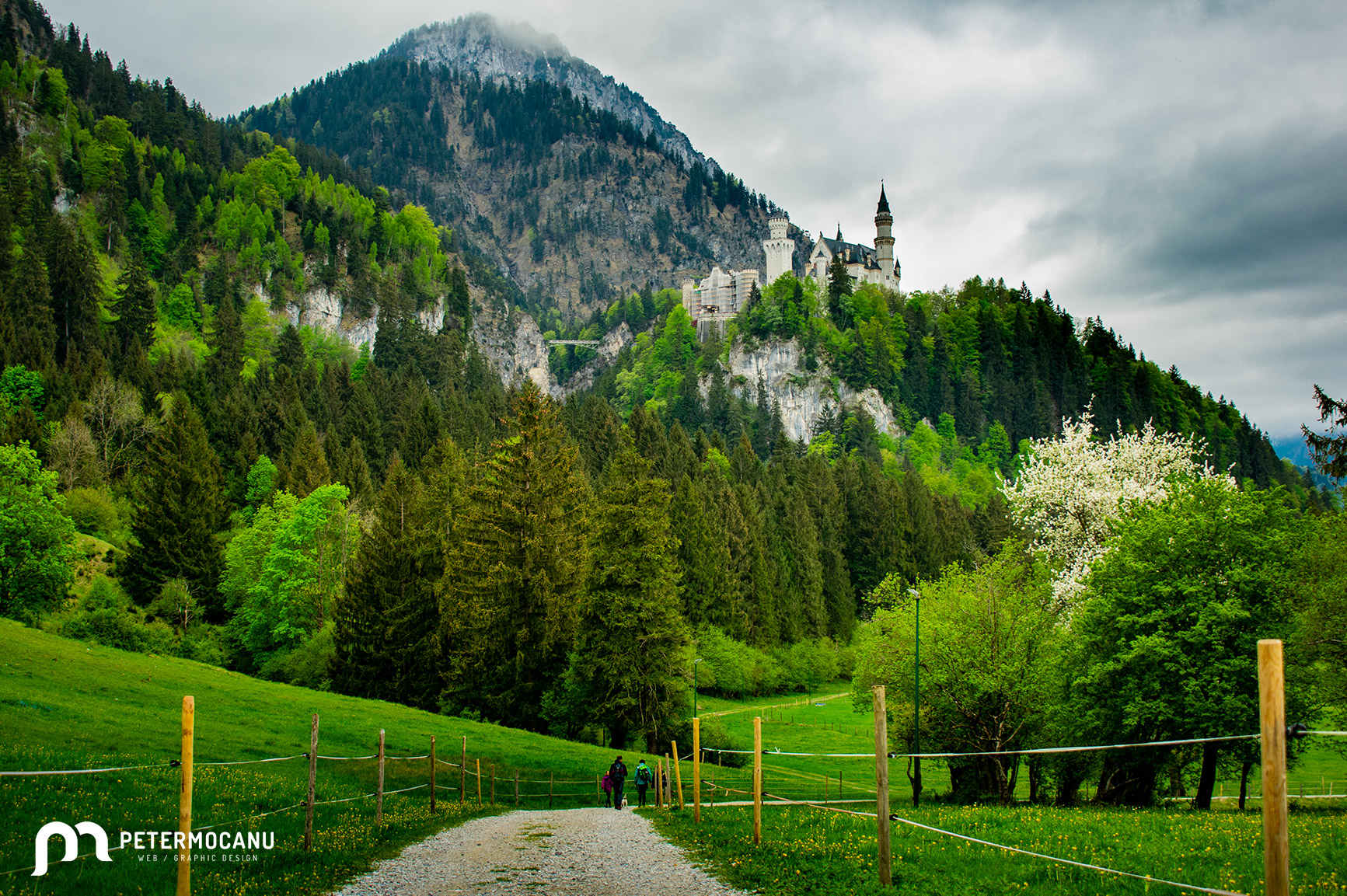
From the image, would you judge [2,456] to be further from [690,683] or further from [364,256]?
[364,256]

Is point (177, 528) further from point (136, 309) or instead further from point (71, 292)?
point (136, 309)

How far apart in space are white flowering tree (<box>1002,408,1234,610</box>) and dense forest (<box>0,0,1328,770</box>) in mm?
9898

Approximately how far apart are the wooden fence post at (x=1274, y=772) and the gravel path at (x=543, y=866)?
665 centimetres

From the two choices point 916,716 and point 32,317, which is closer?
point 916,716

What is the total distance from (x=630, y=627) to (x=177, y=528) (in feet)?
148

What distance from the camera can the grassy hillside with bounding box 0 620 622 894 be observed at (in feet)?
39.3

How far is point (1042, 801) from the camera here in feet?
102

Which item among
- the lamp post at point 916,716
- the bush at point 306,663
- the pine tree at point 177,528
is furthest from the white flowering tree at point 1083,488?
the pine tree at point 177,528

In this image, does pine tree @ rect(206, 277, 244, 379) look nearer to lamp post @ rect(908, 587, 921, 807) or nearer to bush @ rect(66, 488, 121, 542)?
bush @ rect(66, 488, 121, 542)

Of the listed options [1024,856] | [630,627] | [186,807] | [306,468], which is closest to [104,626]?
[630,627]

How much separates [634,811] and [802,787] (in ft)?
63.4

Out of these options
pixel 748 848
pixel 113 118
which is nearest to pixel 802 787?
pixel 748 848

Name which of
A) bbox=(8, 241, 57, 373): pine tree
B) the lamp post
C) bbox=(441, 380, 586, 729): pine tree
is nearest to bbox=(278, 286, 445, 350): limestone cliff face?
bbox=(8, 241, 57, 373): pine tree

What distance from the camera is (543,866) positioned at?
1368 cm
